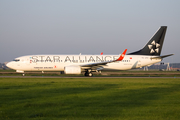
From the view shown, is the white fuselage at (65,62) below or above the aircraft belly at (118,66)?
above

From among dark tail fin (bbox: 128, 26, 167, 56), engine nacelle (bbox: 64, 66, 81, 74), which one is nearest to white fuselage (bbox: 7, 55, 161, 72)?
dark tail fin (bbox: 128, 26, 167, 56)

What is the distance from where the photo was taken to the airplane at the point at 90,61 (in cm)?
3819

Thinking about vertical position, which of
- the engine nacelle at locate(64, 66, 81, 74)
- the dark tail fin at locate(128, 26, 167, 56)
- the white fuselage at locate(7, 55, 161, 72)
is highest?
the dark tail fin at locate(128, 26, 167, 56)

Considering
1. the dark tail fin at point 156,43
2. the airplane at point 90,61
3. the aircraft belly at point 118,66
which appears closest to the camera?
the airplane at point 90,61

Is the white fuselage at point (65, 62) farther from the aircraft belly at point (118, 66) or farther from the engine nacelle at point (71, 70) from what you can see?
the engine nacelle at point (71, 70)

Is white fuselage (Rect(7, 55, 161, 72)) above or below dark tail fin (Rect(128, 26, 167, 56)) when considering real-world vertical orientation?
below

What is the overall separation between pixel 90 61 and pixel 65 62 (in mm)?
4147

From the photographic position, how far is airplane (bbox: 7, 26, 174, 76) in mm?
38188

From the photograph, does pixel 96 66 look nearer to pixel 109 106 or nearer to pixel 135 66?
pixel 135 66

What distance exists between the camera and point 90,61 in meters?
39.3

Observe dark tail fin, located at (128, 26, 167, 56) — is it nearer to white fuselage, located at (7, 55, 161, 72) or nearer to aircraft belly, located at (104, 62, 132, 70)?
white fuselage, located at (7, 55, 161, 72)

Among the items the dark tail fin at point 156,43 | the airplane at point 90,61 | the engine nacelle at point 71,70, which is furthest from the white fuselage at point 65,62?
the engine nacelle at point 71,70

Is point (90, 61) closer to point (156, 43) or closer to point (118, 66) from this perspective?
point (118, 66)

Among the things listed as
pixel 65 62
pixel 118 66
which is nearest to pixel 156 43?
pixel 118 66
